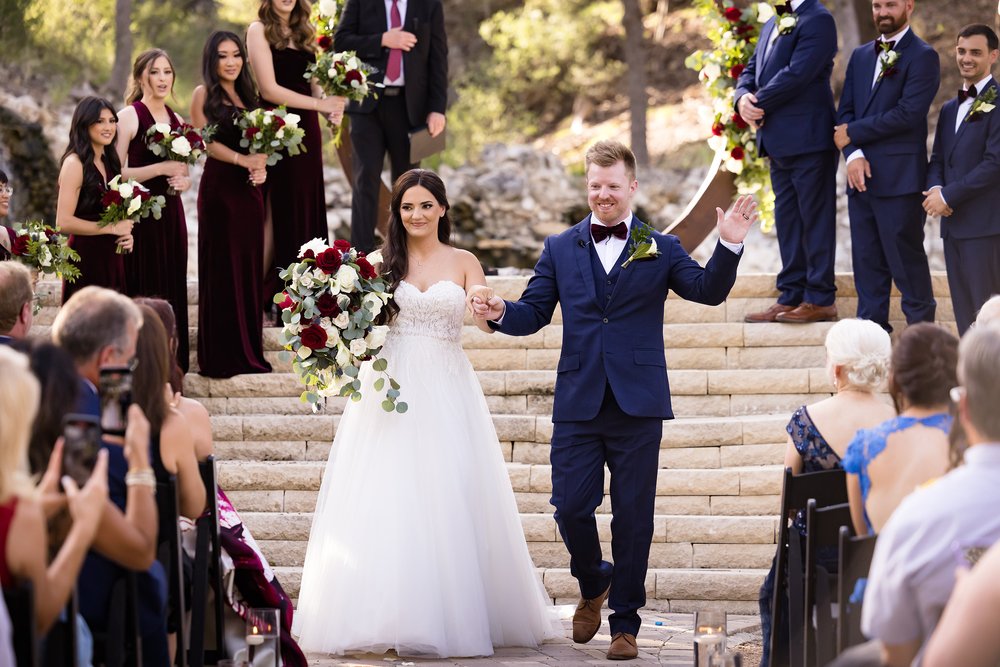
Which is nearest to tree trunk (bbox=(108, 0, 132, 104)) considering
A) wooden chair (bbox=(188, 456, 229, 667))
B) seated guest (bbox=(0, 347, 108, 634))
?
wooden chair (bbox=(188, 456, 229, 667))

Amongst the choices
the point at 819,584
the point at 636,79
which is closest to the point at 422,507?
the point at 819,584

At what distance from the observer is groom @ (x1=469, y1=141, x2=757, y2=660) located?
19.0 ft

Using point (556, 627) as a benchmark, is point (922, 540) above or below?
above

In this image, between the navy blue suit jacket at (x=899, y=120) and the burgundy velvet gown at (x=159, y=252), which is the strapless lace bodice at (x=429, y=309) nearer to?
the burgundy velvet gown at (x=159, y=252)

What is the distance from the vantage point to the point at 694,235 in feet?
34.5

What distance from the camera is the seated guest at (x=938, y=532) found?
2.77 metres

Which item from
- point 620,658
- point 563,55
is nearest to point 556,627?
point 620,658

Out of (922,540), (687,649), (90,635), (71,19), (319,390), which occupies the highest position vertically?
(71,19)

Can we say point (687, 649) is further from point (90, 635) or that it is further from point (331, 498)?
point (90, 635)

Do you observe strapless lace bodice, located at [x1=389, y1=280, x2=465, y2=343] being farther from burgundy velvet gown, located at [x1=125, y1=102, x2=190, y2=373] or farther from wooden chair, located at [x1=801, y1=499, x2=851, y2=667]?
burgundy velvet gown, located at [x1=125, y1=102, x2=190, y2=373]

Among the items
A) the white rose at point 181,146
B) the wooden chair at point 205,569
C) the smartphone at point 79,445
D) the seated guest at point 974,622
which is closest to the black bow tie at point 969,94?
the white rose at point 181,146

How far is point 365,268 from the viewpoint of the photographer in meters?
6.05

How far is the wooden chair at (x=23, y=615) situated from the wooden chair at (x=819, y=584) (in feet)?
7.53

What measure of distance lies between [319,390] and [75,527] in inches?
120
